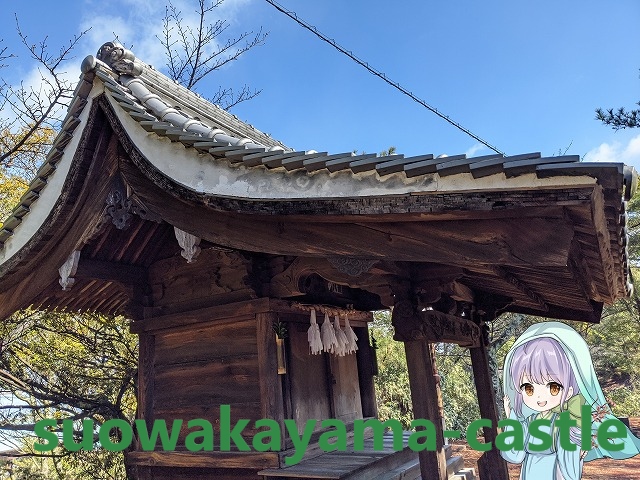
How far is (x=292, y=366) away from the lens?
15.0 ft

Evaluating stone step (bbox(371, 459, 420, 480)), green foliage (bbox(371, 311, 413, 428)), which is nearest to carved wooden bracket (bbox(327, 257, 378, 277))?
stone step (bbox(371, 459, 420, 480))

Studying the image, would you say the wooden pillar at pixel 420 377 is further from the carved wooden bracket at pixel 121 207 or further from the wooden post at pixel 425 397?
the carved wooden bracket at pixel 121 207

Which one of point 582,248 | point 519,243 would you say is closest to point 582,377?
point 582,248

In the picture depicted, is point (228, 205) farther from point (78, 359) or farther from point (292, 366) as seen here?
point (78, 359)

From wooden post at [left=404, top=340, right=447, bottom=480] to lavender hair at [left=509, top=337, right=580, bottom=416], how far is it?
2.61 ft

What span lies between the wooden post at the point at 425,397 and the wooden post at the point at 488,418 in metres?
1.98

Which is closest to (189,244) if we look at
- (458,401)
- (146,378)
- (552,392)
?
(146,378)

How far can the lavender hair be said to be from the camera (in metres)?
2.50

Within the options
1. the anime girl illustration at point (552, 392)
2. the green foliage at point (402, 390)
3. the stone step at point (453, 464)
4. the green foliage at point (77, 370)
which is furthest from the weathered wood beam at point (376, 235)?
the green foliage at point (402, 390)

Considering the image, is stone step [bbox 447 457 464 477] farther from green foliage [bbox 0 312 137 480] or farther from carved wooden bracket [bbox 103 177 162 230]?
green foliage [bbox 0 312 137 480]

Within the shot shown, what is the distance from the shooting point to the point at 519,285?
4410 mm

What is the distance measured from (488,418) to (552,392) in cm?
302

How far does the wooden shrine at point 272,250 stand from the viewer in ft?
7.13

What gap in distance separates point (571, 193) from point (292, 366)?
3.37 meters
